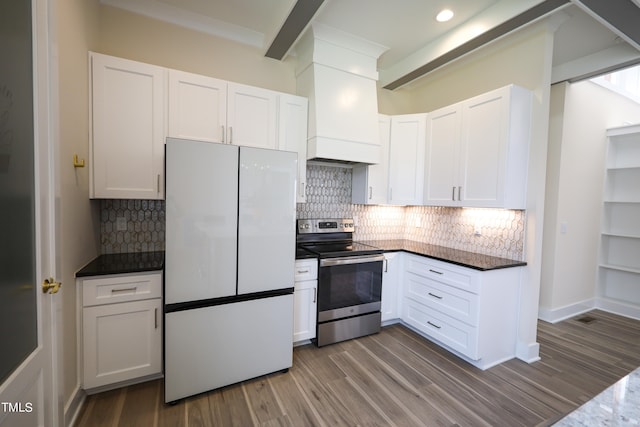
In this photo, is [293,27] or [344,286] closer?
[293,27]

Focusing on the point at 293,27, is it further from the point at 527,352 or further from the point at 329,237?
the point at 527,352

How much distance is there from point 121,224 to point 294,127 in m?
1.82

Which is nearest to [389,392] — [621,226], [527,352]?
[527,352]

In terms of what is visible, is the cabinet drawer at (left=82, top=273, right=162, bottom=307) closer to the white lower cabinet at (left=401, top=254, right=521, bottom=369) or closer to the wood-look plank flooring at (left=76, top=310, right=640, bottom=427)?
the wood-look plank flooring at (left=76, top=310, right=640, bottom=427)

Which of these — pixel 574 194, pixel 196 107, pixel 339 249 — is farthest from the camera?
pixel 574 194

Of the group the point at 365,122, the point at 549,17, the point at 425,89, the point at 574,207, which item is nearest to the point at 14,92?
the point at 365,122

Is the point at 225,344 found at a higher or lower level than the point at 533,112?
lower

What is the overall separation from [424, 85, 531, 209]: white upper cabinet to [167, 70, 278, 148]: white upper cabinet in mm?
1848

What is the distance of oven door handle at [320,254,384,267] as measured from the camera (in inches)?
103

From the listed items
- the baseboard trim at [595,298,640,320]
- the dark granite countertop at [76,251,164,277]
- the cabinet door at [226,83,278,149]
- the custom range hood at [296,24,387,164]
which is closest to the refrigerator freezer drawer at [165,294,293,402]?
the dark granite countertop at [76,251,164,277]

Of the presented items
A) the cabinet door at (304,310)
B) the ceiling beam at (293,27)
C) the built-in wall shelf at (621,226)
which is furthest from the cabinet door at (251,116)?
the built-in wall shelf at (621,226)

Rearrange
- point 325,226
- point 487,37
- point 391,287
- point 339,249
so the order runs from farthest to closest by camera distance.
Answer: point 325,226 → point 391,287 → point 339,249 → point 487,37

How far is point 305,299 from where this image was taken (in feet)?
8.53

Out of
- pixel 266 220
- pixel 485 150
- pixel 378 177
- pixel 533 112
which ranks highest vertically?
pixel 533 112
